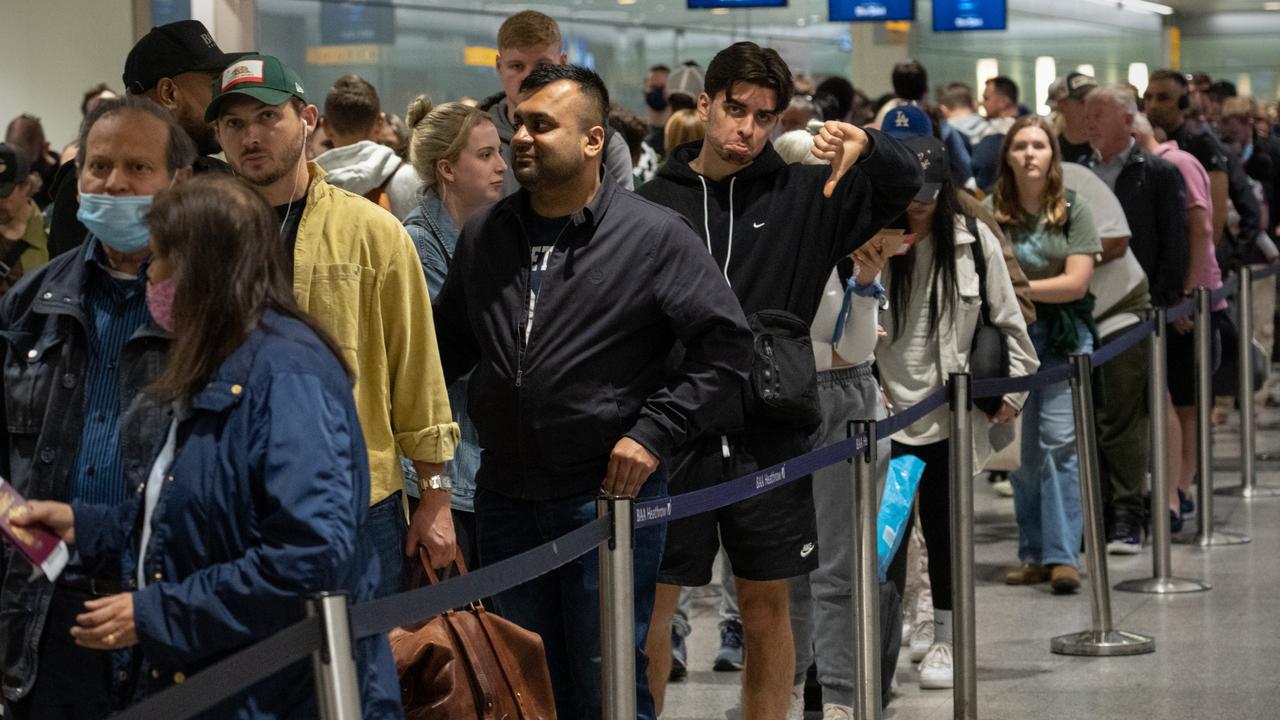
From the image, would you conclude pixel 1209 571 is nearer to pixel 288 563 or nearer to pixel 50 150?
pixel 288 563

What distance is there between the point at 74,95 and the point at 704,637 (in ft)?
18.5

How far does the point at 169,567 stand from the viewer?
2.77m

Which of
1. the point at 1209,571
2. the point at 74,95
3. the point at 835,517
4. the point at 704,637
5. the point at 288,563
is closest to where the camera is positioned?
the point at 288,563

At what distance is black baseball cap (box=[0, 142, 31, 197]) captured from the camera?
7.54m

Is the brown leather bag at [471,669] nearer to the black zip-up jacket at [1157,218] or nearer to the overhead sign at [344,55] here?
the black zip-up jacket at [1157,218]

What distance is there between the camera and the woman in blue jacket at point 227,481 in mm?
2701

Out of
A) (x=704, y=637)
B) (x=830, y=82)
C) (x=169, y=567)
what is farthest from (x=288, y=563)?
(x=830, y=82)

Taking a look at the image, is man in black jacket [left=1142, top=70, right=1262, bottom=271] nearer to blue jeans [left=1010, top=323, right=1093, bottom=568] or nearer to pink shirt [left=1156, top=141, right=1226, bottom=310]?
pink shirt [left=1156, top=141, right=1226, bottom=310]

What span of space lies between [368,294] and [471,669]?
80 centimetres

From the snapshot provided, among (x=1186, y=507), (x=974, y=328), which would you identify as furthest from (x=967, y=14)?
(x=974, y=328)

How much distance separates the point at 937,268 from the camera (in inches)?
247

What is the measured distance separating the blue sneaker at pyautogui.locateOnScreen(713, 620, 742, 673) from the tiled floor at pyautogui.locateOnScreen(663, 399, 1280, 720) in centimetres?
5

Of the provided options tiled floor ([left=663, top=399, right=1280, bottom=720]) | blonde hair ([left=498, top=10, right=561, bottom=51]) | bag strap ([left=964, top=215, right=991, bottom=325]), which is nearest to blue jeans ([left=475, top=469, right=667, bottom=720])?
tiled floor ([left=663, top=399, right=1280, bottom=720])

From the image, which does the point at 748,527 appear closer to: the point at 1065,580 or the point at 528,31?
the point at 528,31
